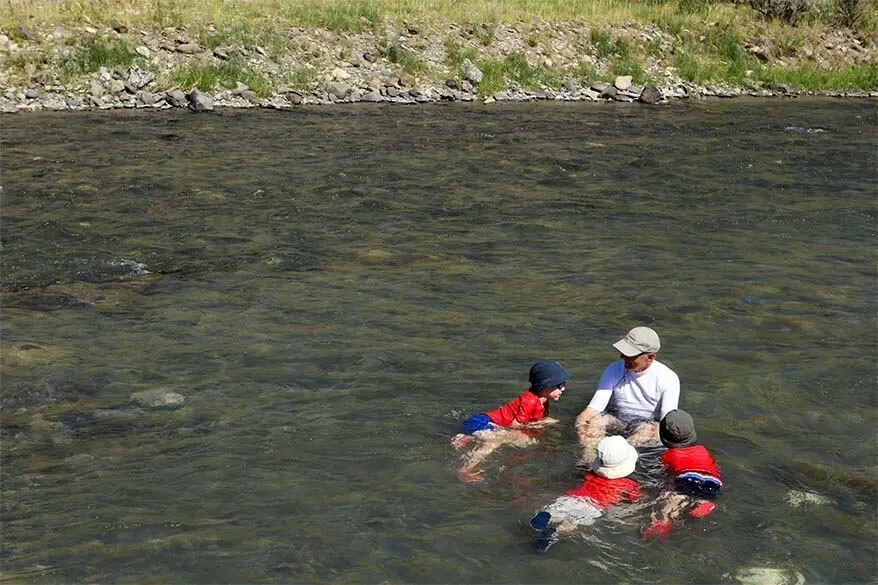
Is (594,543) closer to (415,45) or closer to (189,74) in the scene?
(189,74)

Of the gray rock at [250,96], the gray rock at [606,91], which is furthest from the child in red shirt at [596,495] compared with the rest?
the gray rock at [606,91]

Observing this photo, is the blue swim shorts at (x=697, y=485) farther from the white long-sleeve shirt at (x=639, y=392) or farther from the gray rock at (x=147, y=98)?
the gray rock at (x=147, y=98)

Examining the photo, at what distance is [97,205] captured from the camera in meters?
18.4

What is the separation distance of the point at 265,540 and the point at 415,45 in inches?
1092

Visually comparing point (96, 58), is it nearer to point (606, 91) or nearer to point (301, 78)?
point (301, 78)

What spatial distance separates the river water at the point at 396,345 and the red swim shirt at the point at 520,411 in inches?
14.3

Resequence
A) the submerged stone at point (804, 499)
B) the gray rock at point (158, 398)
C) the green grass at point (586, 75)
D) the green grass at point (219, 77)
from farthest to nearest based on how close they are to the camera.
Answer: the green grass at point (586, 75), the green grass at point (219, 77), the gray rock at point (158, 398), the submerged stone at point (804, 499)

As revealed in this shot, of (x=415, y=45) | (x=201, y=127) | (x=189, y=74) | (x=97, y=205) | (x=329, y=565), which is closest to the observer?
(x=329, y=565)

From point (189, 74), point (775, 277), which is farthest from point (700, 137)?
point (189, 74)

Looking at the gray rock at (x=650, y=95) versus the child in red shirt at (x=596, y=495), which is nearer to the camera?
the child in red shirt at (x=596, y=495)

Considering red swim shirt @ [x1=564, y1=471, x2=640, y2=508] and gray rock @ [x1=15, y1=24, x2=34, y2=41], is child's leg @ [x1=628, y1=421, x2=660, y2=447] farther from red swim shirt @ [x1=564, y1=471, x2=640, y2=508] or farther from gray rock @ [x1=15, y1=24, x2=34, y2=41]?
gray rock @ [x1=15, y1=24, x2=34, y2=41]

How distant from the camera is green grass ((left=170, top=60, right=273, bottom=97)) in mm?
29547

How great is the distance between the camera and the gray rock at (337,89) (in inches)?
1198

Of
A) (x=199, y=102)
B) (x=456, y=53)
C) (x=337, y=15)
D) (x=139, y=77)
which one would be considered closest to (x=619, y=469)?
(x=199, y=102)
